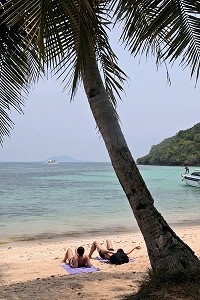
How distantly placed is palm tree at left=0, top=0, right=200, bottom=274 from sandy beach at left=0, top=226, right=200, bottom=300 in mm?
1073

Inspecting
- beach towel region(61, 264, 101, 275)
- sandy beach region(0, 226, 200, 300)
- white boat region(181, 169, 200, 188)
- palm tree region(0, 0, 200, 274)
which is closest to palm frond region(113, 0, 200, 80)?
palm tree region(0, 0, 200, 274)

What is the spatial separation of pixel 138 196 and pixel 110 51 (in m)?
1.70

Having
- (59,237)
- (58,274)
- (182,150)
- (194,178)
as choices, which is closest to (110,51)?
(58,274)

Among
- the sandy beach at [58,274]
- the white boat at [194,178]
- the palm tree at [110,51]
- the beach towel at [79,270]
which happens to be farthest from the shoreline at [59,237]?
the white boat at [194,178]

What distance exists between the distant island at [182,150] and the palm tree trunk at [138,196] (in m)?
86.2

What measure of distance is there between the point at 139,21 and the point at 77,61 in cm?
102

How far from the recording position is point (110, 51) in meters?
4.64

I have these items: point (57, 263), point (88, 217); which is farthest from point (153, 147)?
point (57, 263)

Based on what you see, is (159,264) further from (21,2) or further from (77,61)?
(21,2)

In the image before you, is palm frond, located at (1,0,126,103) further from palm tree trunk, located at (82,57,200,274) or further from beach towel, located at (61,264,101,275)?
beach towel, located at (61,264,101,275)

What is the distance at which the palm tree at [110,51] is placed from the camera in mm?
3170

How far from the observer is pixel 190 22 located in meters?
3.35

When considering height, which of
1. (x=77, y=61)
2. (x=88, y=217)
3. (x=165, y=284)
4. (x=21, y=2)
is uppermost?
(x=21, y=2)

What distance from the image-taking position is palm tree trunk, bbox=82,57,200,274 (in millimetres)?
4398
